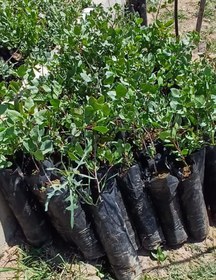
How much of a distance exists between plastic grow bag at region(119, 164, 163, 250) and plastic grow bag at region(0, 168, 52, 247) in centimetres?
40

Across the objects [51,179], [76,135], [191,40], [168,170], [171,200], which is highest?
[191,40]

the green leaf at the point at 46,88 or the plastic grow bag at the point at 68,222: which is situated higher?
the green leaf at the point at 46,88

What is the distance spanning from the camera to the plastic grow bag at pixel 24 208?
2.05m

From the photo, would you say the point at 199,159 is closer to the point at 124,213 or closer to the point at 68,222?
the point at 124,213

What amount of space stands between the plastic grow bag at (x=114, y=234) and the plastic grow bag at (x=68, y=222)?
0.06 m

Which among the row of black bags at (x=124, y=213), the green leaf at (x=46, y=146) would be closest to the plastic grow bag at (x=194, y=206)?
the row of black bags at (x=124, y=213)

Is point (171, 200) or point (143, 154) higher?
point (143, 154)

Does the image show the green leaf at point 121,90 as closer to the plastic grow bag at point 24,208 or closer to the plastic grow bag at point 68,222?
the plastic grow bag at point 68,222

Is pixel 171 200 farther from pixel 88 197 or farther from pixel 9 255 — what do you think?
pixel 9 255

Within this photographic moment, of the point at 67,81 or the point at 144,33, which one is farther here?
the point at 144,33

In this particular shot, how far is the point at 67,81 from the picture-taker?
229 centimetres

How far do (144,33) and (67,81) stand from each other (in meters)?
0.58

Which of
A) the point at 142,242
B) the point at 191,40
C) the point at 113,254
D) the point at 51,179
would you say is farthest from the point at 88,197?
the point at 191,40

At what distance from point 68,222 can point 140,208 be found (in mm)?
330
